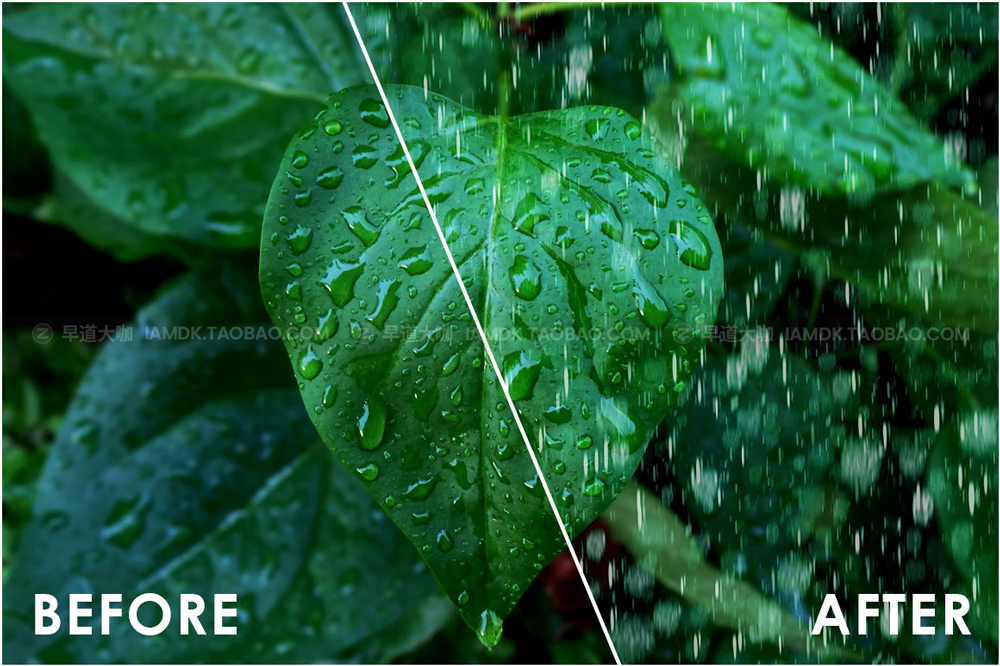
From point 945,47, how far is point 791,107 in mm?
196

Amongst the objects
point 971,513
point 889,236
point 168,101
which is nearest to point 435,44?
point 168,101

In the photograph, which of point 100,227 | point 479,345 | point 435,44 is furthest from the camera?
point 100,227

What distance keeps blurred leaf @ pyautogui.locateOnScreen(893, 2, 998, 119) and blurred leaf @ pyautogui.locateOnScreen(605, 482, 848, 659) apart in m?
0.31

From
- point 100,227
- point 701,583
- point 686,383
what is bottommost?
point 701,583

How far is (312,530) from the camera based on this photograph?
51 centimetres

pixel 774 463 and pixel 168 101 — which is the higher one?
pixel 168 101

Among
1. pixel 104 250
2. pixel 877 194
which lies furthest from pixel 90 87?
pixel 877 194

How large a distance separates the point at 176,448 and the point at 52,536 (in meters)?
0.08

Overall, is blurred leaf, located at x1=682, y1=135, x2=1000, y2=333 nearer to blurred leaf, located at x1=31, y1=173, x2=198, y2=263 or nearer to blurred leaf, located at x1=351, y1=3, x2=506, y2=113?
blurred leaf, located at x1=351, y1=3, x2=506, y2=113

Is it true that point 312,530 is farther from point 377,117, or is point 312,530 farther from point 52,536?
point 377,117

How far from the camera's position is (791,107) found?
1.31ft

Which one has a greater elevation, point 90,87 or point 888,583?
point 90,87

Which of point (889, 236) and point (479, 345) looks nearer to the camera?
point (479, 345)

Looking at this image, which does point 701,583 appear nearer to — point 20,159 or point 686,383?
point 686,383
